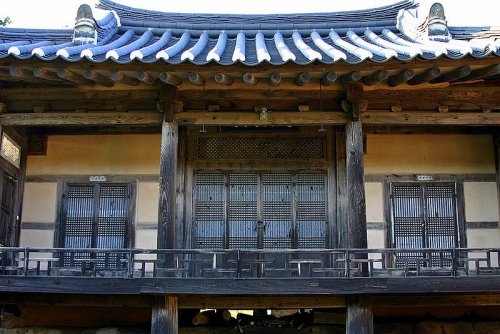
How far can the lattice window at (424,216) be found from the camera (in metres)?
11.3

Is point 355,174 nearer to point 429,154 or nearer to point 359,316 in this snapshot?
point 359,316

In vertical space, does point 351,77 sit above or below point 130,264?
above

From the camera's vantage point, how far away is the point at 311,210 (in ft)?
36.5

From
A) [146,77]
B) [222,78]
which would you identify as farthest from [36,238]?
[222,78]

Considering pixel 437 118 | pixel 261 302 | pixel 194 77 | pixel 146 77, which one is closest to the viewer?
pixel 194 77

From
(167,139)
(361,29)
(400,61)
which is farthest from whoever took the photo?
(361,29)

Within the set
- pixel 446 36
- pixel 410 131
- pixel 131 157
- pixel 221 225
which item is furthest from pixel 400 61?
pixel 131 157

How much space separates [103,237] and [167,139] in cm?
286

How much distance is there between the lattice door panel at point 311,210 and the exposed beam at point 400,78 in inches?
102

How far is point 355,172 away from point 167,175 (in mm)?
2991

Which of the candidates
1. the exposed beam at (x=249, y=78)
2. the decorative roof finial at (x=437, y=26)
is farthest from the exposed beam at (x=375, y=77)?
the decorative roof finial at (x=437, y=26)

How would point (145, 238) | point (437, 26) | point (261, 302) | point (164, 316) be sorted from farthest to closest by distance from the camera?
point (145, 238) < point (437, 26) < point (261, 302) < point (164, 316)

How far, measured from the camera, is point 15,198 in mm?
11297

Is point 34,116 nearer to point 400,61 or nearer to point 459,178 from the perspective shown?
point 400,61
